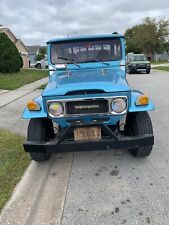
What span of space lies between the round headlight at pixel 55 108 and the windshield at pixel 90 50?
1.61 metres

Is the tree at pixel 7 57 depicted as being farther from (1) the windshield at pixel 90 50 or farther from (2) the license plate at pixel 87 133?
(2) the license plate at pixel 87 133

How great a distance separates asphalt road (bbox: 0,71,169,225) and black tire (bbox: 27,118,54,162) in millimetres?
179

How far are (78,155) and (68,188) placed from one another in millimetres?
1232

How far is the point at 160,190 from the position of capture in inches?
147

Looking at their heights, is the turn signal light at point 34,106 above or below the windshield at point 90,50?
below

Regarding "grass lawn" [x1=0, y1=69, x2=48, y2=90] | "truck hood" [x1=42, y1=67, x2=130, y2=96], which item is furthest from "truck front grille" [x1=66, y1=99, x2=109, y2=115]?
"grass lawn" [x1=0, y1=69, x2=48, y2=90]

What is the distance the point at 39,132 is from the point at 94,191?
1.27m

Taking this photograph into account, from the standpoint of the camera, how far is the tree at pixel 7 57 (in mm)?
26906

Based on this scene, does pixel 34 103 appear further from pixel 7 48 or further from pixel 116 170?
pixel 7 48

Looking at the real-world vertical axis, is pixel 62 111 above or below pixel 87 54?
below

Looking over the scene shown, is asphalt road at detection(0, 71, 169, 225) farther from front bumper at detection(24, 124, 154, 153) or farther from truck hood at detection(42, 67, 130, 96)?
truck hood at detection(42, 67, 130, 96)

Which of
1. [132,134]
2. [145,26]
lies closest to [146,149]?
[132,134]

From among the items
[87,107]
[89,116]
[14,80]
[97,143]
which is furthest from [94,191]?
[14,80]

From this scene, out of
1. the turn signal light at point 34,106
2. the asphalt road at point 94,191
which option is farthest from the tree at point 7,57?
the turn signal light at point 34,106
